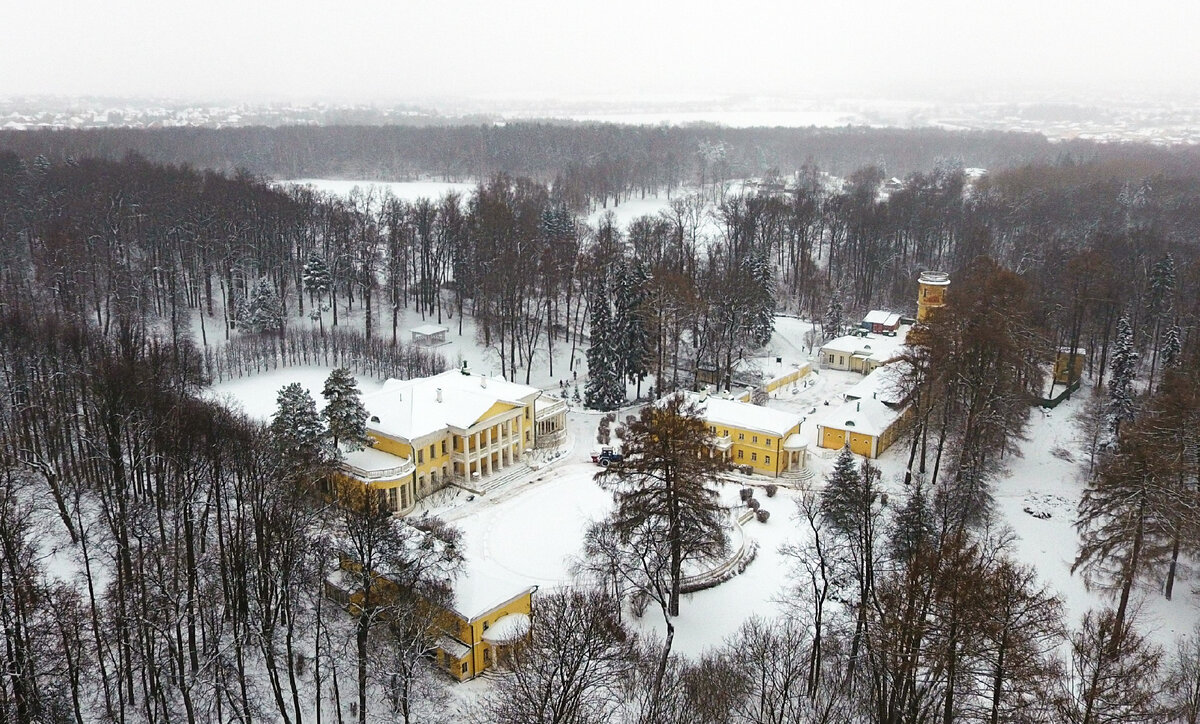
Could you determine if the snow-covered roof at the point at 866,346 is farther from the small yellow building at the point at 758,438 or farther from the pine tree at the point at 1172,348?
the small yellow building at the point at 758,438

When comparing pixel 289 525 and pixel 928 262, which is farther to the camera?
pixel 928 262

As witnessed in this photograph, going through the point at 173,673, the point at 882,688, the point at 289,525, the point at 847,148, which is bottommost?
the point at 173,673

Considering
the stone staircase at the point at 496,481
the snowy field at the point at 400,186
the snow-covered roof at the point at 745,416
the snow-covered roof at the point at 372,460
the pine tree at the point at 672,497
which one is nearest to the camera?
the pine tree at the point at 672,497

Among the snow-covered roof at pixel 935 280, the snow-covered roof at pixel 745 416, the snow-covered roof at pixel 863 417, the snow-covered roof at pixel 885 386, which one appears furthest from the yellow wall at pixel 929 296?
the snow-covered roof at pixel 745 416

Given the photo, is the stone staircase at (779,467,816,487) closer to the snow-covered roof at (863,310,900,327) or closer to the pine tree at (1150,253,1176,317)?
the pine tree at (1150,253,1176,317)

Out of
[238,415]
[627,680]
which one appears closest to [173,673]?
[627,680]

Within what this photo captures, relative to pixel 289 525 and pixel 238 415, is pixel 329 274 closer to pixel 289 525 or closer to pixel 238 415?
pixel 238 415
